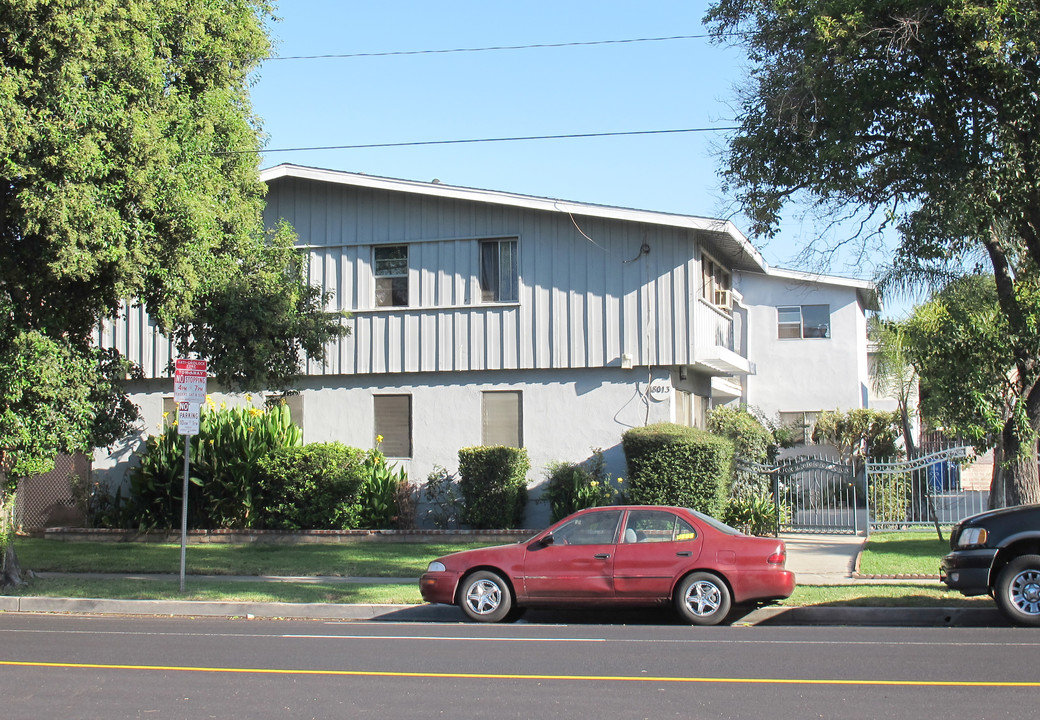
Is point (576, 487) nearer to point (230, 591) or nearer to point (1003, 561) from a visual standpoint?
point (230, 591)

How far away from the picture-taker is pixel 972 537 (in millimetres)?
11625

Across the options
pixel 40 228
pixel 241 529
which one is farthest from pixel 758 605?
pixel 241 529

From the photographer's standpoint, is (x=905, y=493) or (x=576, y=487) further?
(x=905, y=493)

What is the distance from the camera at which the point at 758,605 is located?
12.5 meters

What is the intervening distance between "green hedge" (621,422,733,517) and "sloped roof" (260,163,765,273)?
12.7ft

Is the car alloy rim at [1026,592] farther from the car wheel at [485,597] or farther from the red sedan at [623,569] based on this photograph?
the car wheel at [485,597]

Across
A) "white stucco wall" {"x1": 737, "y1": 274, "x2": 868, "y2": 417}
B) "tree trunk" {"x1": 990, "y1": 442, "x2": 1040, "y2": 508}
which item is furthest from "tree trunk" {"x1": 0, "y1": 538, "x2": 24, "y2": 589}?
"white stucco wall" {"x1": 737, "y1": 274, "x2": 868, "y2": 417}

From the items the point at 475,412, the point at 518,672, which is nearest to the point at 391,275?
the point at 475,412

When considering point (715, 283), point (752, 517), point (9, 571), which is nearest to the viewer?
point (9, 571)

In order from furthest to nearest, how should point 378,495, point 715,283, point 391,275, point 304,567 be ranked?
point 715,283, point 391,275, point 378,495, point 304,567

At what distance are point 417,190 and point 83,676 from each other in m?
14.0

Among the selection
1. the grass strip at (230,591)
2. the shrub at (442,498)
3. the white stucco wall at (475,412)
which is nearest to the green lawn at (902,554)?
the white stucco wall at (475,412)

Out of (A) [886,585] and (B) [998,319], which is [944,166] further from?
(A) [886,585]

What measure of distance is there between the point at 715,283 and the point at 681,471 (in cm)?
630
